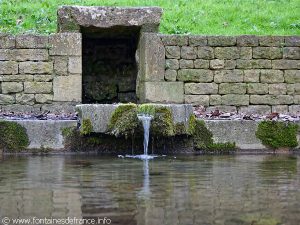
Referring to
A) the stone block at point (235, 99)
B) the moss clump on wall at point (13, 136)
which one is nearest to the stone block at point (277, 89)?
the stone block at point (235, 99)

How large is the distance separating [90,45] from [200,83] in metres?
2.51

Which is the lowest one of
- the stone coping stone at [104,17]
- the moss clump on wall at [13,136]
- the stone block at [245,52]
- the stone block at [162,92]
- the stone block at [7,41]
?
the moss clump on wall at [13,136]

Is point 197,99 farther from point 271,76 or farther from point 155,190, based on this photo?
point 155,190

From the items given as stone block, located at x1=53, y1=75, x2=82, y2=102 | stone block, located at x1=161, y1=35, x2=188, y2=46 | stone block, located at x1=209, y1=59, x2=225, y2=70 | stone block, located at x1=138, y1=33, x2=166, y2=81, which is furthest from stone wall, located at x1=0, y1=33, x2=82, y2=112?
stone block, located at x1=209, y1=59, x2=225, y2=70

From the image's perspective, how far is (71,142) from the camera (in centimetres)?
877

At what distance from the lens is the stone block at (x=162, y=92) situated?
1144cm

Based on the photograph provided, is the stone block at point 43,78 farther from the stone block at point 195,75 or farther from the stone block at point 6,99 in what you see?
the stone block at point 195,75

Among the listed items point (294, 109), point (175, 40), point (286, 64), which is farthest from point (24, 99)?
point (294, 109)

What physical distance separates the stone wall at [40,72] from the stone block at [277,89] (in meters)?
3.49

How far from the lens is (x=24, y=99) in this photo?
1142 centimetres

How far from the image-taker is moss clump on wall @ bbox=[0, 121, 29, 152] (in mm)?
8664

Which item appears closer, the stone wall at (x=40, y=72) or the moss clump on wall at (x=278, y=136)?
the moss clump on wall at (x=278, y=136)

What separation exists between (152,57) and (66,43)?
5.00ft

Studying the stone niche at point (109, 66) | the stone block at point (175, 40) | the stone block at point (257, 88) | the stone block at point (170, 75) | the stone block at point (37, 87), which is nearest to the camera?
the stone block at point (37, 87)
